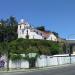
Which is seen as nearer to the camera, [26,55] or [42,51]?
[26,55]

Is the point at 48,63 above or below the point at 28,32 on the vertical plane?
below

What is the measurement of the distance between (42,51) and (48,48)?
554cm

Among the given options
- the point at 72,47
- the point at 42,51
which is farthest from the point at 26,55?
the point at 72,47

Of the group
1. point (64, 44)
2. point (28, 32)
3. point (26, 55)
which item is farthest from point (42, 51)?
point (28, 32)

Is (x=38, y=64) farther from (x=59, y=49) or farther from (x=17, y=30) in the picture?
(x=17, y=30)

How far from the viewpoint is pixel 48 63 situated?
2440 inches

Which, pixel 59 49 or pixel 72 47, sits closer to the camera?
pixel 59 49

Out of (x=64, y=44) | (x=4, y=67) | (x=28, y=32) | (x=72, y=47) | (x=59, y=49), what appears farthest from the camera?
(x=28, y=32)

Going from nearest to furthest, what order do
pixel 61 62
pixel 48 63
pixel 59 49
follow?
pixel 48 63, pixel 61 62, pixel 59 49

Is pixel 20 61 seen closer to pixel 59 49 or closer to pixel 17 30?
pixel 59 49

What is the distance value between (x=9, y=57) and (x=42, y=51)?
3227 cm

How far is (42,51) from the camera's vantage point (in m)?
86.6

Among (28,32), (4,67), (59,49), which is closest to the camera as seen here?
(4,67)

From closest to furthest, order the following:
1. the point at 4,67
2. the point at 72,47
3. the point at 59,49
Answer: the point at 4,67 < the point at 59,49 < the point at 72,47
